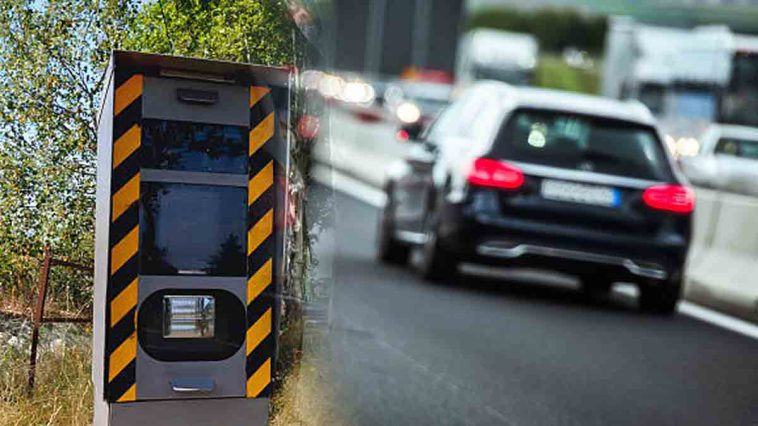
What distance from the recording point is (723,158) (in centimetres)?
3353

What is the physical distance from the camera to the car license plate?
1301 cm

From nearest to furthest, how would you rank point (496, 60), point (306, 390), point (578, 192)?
1. point (306, 390)
2. point (578, 192)
3. point (496, 60)

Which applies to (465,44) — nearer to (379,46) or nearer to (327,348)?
(379,46)

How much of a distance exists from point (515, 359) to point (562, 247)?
10.1 feet

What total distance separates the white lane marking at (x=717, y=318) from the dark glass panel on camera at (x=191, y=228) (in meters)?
7.13

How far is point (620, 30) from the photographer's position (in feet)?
156

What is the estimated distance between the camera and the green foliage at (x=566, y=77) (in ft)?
283

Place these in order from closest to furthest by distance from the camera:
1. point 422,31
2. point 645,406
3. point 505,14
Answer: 1. point 645,406
2. point 422,31
3. point 505,14

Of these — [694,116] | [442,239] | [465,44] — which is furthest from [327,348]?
[465,44]

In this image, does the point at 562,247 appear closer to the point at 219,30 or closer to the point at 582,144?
the point at 582,144

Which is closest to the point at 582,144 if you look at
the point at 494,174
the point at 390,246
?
the point at 494,174

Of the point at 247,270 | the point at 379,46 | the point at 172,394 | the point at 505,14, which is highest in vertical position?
the point at 247,270

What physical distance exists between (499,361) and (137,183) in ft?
14.9

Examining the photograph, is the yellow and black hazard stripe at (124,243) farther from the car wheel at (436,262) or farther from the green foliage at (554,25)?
the green foliage at (554,25)
